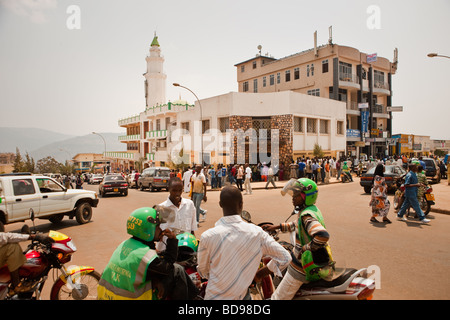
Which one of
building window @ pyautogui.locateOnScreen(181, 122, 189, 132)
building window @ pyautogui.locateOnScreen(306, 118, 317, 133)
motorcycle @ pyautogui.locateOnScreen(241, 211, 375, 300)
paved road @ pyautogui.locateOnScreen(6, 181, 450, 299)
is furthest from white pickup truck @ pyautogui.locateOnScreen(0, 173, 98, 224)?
building window @ pyautogui.locateOnScreen(181, 122, 189, 132)

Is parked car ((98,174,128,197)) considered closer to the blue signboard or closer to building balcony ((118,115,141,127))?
the blue signboard

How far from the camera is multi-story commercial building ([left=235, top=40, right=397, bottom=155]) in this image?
36.1 m

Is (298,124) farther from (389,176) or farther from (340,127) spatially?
(389,176)

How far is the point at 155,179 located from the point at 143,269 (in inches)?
758

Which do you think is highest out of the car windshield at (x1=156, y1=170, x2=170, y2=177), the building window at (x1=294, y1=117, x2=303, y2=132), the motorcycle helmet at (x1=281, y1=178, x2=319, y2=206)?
the building window at (x1=294, y1=117, x2=303, y2=132)

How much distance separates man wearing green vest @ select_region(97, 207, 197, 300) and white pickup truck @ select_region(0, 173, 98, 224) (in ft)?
24.1

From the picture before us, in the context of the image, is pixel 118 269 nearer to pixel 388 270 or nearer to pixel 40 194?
pixel 388 270

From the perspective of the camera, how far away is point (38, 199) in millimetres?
8648

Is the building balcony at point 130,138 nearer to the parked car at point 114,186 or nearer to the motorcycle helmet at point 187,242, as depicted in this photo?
the parked car at point 114,186

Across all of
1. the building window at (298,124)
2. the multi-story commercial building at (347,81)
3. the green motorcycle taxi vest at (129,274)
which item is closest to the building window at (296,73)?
the multi-story commercial building at (347,81)

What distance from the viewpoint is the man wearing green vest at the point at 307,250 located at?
2679 millimetres

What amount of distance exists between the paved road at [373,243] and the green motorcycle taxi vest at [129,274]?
6.63 ft
